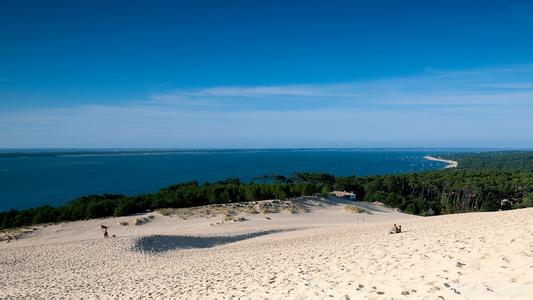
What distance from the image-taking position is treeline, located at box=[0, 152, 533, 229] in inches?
1399

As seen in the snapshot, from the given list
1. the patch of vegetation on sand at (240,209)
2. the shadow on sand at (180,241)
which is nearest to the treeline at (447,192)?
the patch of vegetation on sand at (240,209)

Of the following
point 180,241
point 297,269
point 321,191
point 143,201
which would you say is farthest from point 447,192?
point 297,269

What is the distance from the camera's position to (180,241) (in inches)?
939

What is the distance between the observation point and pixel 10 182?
95.9 metres

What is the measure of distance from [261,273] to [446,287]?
5.70 metres

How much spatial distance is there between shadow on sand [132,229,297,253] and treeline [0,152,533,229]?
47.2 ft

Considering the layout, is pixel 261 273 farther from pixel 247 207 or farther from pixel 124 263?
pixel 247 207

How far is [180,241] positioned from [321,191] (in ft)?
90.1

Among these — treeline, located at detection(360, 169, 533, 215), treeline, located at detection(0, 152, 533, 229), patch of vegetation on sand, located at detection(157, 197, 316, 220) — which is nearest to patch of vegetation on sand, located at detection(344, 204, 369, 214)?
patch of vegetation on sand, located at detection(157, 197, 316, 220)

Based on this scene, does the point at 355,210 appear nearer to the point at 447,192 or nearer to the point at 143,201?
the point at 143,201

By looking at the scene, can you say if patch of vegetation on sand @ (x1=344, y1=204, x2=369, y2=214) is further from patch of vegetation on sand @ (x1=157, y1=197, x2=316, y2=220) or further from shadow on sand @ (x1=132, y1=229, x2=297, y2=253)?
shadow on sand @ (x1=132, y1=229, x2=297, y2=253)

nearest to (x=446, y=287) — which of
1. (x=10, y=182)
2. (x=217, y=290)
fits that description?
(x=217, y=290)

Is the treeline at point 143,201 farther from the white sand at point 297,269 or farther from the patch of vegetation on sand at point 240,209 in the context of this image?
the white sand at point 297,269

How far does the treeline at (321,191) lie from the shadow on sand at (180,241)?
47.2ft
